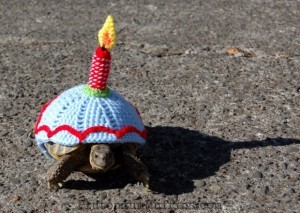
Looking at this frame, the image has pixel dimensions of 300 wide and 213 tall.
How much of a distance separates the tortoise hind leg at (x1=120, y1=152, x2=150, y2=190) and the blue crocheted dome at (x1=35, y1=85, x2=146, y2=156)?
0.07 meters

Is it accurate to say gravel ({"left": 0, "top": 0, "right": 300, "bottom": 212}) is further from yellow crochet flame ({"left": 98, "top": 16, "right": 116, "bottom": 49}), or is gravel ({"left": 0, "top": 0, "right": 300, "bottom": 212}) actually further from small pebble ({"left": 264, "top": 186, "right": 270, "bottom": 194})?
yellow crochet flame ({"left": 98, "top": 16, "right": 116, "bottom": 49})

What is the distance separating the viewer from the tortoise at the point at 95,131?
2.82m

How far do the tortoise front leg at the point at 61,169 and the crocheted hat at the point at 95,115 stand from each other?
0.08 m

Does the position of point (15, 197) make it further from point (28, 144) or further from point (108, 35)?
point (108, 35)

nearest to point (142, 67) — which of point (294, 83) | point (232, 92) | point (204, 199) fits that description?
point (232, 92)

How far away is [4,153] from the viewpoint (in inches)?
127

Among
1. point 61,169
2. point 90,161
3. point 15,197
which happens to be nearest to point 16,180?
point 15,197

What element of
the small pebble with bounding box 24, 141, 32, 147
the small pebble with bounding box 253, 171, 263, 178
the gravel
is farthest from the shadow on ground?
the small pebble with bounding box 24, 141, 32, 147

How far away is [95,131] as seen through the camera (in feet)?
9.25

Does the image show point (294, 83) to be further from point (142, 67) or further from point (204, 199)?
point (204, 199)

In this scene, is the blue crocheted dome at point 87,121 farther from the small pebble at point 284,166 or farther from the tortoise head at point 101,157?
the small pebble at point 284,166

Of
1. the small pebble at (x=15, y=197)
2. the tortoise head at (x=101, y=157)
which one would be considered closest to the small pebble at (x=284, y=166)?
the tortoise head at (x=101, y=157)

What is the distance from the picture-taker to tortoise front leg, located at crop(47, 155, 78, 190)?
2855 mm

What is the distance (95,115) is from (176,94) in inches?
→ 40.5
